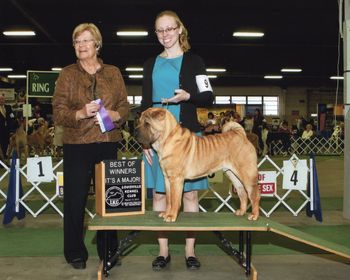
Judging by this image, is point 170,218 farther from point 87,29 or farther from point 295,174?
point 295,174

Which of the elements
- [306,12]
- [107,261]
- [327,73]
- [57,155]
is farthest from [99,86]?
[327,73]

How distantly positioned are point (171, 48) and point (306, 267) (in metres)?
2.21

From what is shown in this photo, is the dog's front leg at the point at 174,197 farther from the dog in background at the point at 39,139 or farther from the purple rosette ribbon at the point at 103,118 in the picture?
the dog in background at the point at 39,139

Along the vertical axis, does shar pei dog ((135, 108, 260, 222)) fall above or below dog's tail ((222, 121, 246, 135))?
below

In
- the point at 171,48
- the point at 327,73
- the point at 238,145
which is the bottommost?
the point at 238,145

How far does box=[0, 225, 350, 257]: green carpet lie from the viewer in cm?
469

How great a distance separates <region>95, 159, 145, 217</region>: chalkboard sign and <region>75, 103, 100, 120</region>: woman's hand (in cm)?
37

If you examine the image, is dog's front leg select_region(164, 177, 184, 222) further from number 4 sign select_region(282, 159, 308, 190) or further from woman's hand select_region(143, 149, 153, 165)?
number 4 sign select_region(282, 159, 308, 190)

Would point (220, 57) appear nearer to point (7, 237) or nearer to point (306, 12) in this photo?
point (306, 12)

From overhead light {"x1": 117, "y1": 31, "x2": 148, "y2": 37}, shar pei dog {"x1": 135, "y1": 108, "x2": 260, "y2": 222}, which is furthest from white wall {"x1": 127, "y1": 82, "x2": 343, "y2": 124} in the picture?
shar pei dog {"x1": 135, "y1": 108, "x2": 260, "y2": 222}

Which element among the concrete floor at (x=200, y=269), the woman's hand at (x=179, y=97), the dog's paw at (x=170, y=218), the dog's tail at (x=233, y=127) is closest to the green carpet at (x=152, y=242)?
the concrete floor at (x=200, y=269)

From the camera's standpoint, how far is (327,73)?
2731cm

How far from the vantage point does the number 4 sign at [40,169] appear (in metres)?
6.39

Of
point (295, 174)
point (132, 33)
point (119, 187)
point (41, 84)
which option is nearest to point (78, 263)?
point (119, 187)
